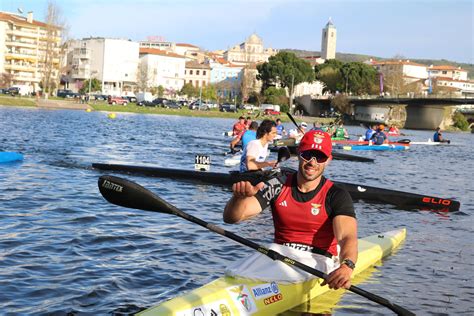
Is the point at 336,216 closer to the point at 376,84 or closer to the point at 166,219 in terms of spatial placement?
the point at 166,219

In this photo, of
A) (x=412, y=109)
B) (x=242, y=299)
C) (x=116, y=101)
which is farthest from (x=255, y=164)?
(x=412, y=109)

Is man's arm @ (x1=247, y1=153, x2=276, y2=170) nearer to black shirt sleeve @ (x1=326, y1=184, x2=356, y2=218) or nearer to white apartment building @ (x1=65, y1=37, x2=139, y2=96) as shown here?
black shirt sleeve @ (x1=326, y1=184, x2=356, y2=218)

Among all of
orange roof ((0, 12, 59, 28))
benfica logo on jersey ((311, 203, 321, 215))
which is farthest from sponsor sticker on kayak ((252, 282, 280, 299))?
orange roof ((0, 12, 59, 28))

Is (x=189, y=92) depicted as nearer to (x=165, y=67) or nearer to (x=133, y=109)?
(x=165, y=67)

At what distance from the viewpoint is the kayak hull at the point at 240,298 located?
6.25 metres

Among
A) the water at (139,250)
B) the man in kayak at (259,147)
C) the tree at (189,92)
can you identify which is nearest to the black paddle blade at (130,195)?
the water at (139,250)

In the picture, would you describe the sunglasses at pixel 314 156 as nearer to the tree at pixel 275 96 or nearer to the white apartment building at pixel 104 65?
the tree at pixel 275 96

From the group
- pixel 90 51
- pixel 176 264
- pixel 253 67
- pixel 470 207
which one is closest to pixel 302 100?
pixel 253 67

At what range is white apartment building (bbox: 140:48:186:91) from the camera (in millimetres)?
167750

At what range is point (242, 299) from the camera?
656 cm

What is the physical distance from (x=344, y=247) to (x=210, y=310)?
149cm

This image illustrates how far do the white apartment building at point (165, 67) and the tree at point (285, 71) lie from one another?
1536 inches

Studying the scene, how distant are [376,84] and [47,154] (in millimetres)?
115525

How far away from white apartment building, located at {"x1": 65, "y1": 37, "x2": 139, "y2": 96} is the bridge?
5897cm
